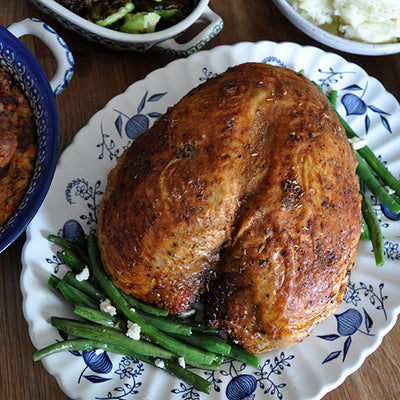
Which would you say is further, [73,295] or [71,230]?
[71,230]

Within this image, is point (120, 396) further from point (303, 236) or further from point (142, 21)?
point (142, 21)

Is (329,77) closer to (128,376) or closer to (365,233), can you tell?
(365,233)

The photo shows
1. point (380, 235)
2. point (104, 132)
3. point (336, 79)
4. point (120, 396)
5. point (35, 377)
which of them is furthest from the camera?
point (336, 79)

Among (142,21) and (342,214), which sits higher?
(142,21)

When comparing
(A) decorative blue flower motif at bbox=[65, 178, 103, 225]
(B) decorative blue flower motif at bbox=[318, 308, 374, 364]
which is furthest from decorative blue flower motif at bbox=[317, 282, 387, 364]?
(A) decorative blue flower motif at bbox=[65, 178, 103, 225]

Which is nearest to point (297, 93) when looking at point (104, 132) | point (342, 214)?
point (342, 214)

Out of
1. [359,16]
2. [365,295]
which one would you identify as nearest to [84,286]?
[365,295]
